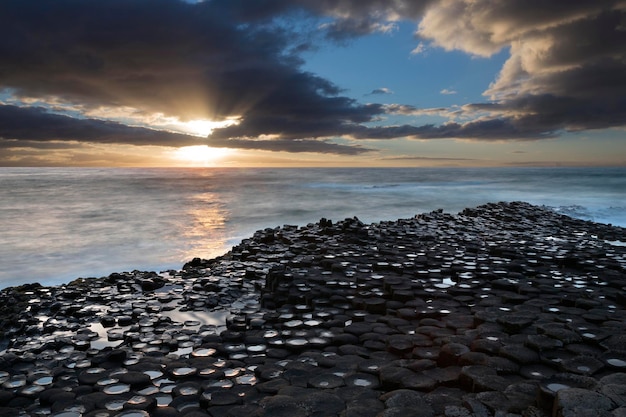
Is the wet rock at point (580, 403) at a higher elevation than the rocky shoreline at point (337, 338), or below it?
higher

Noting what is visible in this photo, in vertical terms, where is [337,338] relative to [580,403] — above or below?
below

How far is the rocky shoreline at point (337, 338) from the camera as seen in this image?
3.49m

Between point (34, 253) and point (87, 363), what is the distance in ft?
45.8

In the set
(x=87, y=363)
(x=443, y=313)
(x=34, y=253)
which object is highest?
(x=443, y=313)

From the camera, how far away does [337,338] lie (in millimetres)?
4953

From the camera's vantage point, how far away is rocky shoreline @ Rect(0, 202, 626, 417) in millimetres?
3494

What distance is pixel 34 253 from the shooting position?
16031 millimetres

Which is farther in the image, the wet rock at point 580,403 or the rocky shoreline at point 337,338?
the rocky shoreline at point 337,338

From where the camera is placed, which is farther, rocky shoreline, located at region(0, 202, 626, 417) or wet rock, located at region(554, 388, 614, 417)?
rocky shoreline, located at region(0, 202, 626, 417)

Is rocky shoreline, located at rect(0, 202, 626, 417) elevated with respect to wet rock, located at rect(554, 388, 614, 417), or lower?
lower

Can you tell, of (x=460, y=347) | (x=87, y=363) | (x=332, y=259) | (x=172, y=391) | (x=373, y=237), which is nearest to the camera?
(x=172, y=391)

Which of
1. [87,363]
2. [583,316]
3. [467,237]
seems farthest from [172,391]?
[467,237]

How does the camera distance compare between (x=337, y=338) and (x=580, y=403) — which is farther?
(x=337, y=338)

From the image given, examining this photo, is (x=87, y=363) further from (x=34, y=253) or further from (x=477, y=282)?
(x=34, y=253)
